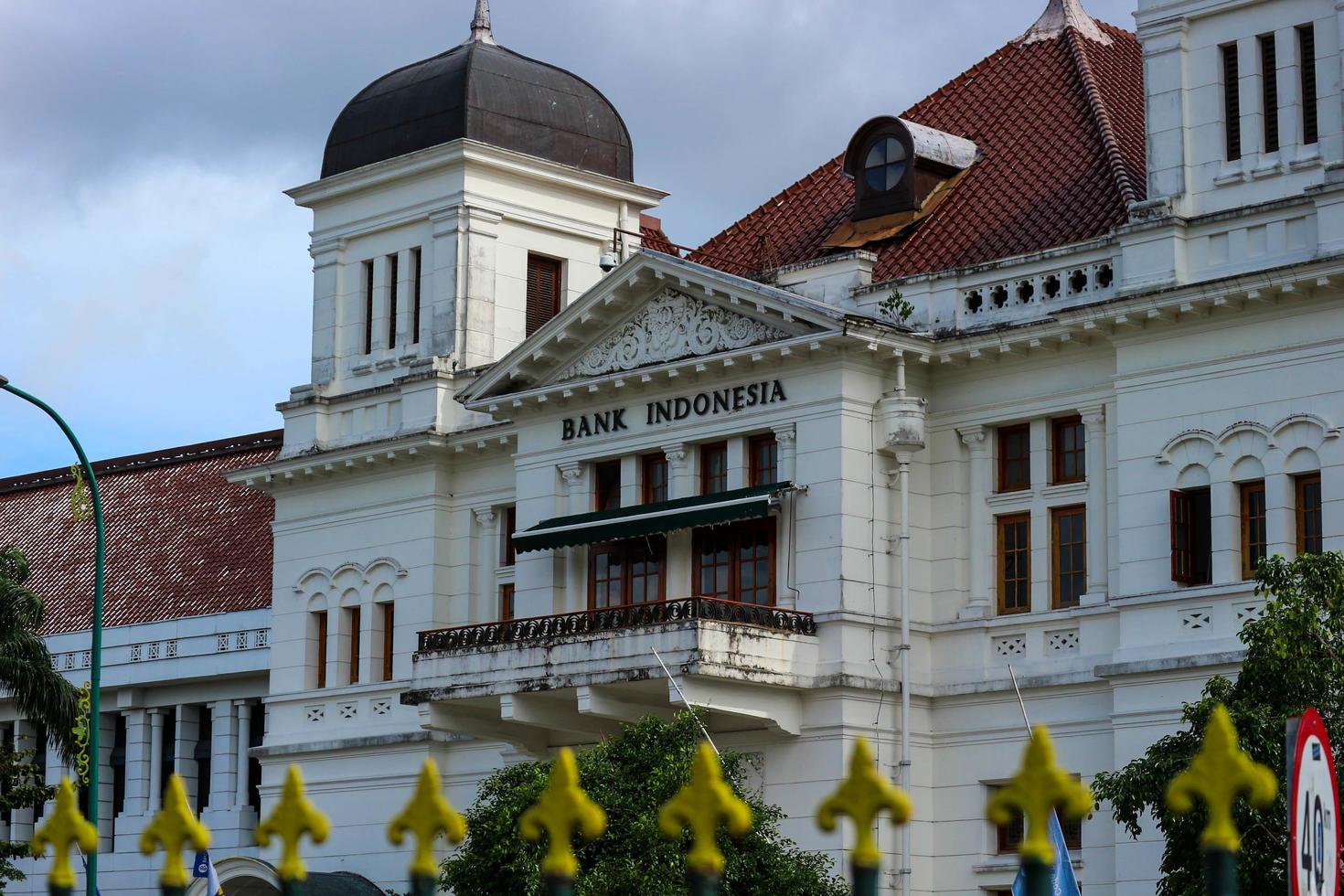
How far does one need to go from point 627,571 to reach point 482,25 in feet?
43.4

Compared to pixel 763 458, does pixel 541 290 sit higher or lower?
higher

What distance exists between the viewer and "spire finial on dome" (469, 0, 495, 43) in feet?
149

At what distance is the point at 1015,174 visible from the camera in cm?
3744

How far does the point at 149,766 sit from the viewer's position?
5044 centimetres

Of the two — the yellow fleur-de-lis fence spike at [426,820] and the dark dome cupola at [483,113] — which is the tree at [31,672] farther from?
the yellow fleur-de-lis fence spike at [426,820]

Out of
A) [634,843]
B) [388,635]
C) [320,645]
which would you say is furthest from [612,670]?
[320,645]

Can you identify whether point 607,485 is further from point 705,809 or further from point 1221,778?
point 1221,778

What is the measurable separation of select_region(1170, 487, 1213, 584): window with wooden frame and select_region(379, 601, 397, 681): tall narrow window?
1561 centimetres

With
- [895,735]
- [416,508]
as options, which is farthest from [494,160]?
[895,735]

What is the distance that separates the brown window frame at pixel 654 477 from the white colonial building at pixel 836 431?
45mm

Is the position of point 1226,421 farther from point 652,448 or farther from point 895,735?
point 652,448

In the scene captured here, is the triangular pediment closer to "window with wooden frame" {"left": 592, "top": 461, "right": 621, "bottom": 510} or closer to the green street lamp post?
"window with wooden frame" {"left": 592, "top": 461, "right": 621, "bottom": 510}

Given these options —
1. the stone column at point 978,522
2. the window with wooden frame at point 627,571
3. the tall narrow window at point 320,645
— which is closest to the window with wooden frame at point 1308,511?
the stone column at point 978,522

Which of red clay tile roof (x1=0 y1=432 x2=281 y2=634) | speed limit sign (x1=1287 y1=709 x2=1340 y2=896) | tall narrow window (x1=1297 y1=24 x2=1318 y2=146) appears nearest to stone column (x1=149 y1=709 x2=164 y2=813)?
red clay tile roof (x1=0 y1=432 x2=281 y2=634)
